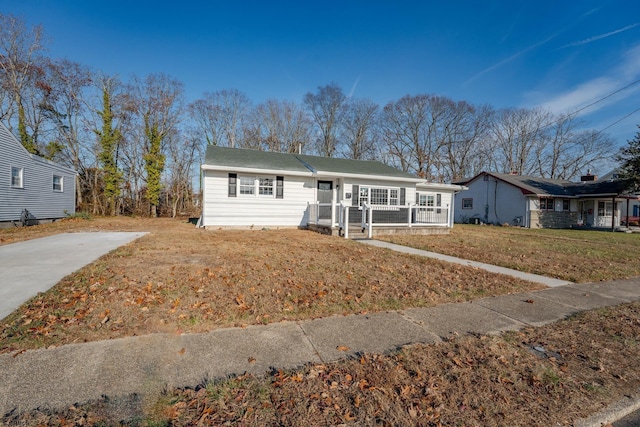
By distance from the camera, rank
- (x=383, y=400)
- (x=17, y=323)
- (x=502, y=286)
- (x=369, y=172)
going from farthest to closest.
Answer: (x=369, y=172) → (x=502, y=286) → (x=17, y=323) → (x=383, y=400)

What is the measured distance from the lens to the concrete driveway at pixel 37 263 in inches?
165

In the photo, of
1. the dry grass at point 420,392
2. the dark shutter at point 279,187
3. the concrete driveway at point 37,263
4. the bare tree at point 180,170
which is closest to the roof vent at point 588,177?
the dark shutter at point 279,187

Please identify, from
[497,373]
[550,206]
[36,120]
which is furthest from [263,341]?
[36,120]

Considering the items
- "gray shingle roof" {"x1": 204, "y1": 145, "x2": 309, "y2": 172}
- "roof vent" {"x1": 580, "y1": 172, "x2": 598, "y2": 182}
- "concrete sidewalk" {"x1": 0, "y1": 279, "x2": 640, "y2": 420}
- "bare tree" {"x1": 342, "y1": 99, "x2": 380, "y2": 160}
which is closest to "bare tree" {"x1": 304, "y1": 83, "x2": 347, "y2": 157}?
"bare tree" {"x1": 342, "y1": 99, "x2": 380, "y2": 160}

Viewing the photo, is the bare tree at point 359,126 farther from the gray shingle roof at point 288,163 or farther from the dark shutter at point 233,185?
the dark shutter at point 233,185

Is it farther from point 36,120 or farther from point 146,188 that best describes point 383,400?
point 36,120

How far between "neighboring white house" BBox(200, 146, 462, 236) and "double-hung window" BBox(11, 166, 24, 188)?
8585 millimetres

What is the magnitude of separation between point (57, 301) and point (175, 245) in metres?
4.75

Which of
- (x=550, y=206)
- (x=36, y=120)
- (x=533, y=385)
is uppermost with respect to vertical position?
(x=36, y=120)

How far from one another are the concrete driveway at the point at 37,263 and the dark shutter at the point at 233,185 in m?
5.50

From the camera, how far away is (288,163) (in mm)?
15547

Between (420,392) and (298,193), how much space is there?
13.0m

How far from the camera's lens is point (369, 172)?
16.2m

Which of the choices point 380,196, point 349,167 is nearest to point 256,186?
point 349,167
